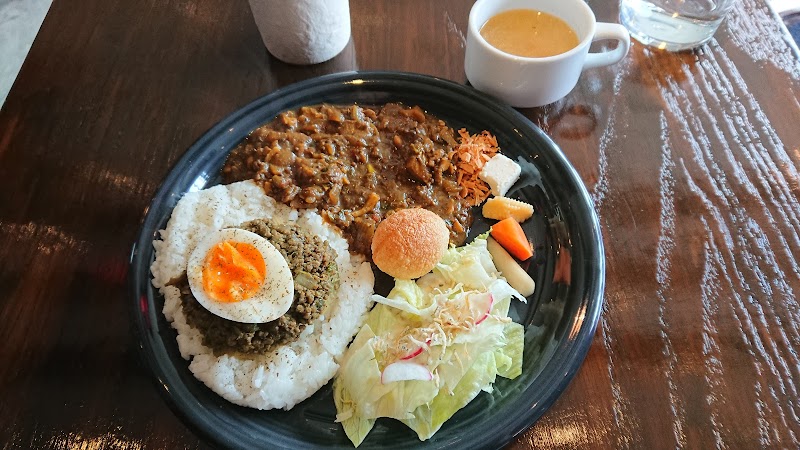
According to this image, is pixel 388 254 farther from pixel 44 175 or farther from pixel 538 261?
pixel 44 175

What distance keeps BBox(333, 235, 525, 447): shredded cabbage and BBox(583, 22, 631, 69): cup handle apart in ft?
2.73

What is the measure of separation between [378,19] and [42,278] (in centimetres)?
156

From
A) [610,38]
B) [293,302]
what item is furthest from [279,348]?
[610,38]

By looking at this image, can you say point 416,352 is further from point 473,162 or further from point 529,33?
point 529,33

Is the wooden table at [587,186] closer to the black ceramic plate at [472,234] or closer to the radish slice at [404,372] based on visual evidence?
the black ceramic plate at [472,234]

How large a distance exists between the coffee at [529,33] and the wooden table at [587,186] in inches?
9.4

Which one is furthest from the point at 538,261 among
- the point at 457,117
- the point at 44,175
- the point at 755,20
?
the point at 44,175

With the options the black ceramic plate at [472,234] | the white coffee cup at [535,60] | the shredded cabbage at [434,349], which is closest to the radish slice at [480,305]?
the shredded cabbage at [434,349]

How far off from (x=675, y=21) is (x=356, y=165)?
1.39 metres

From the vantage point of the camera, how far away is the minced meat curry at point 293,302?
151 centimetres

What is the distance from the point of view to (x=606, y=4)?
227 cm

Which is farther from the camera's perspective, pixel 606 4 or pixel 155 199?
pixel 606 4

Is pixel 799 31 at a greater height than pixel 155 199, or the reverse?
pixel 799 31

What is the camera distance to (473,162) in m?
1.85
